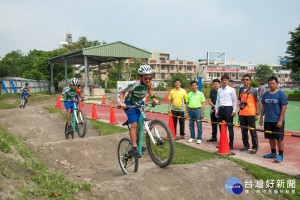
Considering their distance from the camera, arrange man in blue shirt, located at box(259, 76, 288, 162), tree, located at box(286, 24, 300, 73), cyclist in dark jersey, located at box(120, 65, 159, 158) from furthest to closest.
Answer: tree, located at box(286, 24, 300, 73) < man in blue shirt, located at box(259, 76, 288, 162) < cyclist in dark jersey, located at box(120, 65, 159, 158)

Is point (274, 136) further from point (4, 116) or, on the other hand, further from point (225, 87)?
point (4, 116)

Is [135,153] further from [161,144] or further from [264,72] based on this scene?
[264,72]

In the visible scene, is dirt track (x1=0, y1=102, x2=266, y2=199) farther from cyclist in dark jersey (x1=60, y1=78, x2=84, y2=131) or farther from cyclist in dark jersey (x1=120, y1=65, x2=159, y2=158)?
cyclist in dark jersey (x1=60, y1=78, x2=84, y2=131)

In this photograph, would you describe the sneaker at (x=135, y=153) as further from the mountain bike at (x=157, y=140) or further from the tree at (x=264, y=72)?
the tree at (x=264, y=72)

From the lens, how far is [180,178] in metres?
4.75

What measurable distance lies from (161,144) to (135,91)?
1.20 metres

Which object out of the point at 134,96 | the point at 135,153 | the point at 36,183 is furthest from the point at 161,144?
the point at 36,183

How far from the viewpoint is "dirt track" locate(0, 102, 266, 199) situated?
4301 mm

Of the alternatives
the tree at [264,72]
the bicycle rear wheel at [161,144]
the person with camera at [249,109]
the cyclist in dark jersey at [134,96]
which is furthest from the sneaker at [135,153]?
the tree at [264,72]

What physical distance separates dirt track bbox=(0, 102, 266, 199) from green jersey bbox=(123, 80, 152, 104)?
57.0 inches

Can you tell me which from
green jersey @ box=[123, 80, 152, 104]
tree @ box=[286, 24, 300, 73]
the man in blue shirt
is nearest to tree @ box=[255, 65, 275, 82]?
tree @ box=[286, 24, 300, 73]

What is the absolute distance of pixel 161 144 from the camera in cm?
502

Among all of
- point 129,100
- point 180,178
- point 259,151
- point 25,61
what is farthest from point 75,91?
point 25,61

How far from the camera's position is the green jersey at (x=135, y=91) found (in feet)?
17.1
